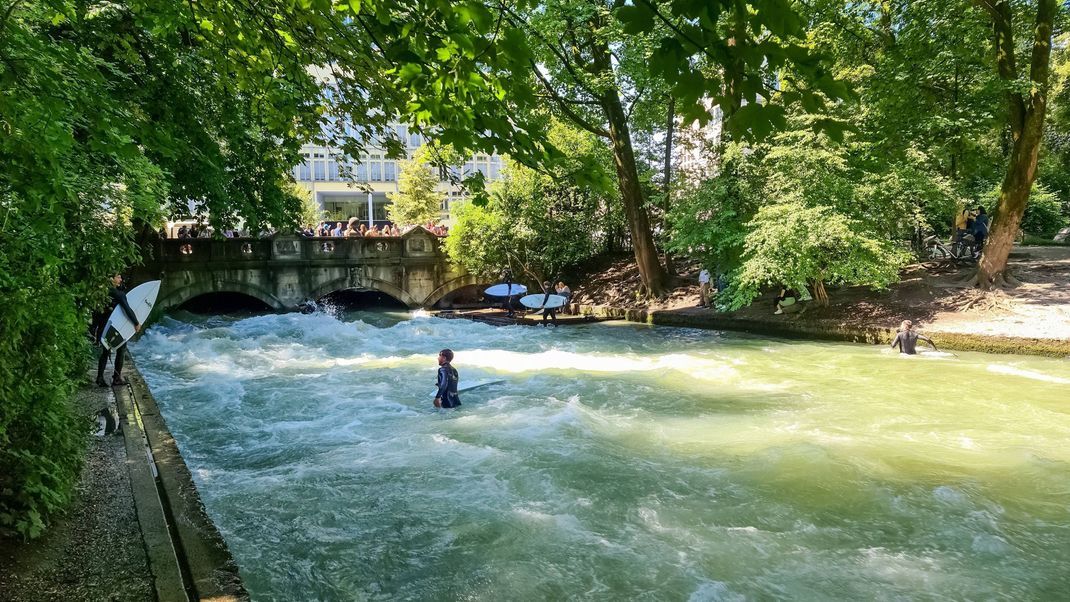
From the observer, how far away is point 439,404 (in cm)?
1020

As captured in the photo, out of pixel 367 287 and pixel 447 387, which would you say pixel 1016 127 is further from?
pixel 367 287

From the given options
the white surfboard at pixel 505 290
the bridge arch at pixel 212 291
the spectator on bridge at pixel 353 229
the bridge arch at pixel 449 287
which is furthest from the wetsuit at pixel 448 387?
the spectator on bridge at pixel 353 229

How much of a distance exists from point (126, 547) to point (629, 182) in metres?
19.9

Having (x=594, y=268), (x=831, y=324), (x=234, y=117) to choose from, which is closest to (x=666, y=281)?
(x=594, y=268)

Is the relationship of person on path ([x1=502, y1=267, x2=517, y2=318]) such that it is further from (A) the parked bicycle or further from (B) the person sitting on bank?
(A) the parked bicycle

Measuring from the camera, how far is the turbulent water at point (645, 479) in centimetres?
508

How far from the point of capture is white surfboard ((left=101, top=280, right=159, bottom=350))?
10047 mm

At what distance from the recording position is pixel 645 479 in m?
7.01

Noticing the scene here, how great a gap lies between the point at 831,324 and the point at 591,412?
949cm

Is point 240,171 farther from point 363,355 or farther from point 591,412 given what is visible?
point 591,412

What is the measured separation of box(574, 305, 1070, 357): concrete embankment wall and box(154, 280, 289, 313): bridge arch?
11984 mm

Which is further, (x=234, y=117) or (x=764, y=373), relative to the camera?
(x=764, y=373)

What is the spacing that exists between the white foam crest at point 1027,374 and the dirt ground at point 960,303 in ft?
6.13

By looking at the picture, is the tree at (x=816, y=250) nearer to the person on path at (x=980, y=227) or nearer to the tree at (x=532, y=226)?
the person on path at (x=980, y=227)
